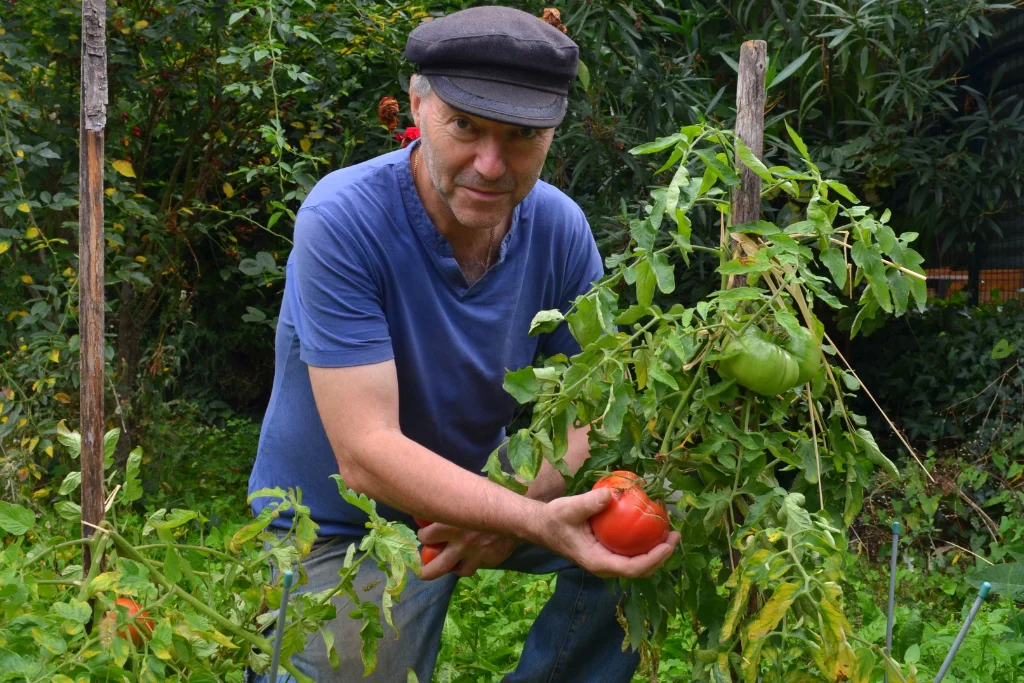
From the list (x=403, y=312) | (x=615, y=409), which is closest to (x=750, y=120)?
(x=615, y=409)

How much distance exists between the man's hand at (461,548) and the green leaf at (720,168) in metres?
0.81

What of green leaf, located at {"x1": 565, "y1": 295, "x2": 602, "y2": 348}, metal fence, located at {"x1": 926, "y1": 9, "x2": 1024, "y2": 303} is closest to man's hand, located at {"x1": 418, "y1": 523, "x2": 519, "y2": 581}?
green leaf, located at {"x1": 565, "y1": 295, "x2": 602, "y2": 348}

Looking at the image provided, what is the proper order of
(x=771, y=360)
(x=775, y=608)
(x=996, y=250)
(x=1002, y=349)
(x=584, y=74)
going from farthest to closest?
(x=996, y=250)
(x=1002, y=349)
(x=584, y=74)
(x=771, y=360)
(x=775, y=608)

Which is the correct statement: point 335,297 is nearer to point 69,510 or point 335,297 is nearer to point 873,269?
point 69,510

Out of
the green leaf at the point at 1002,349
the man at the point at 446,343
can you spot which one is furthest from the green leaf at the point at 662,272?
the green leaf at the point at 1002,349

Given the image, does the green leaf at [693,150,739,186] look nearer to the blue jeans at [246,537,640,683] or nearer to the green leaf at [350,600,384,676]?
the green leaf at [350,600,384,676]

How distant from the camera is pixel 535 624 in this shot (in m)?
2.53

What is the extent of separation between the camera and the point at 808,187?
3.80 m

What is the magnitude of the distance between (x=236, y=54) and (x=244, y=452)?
200cm

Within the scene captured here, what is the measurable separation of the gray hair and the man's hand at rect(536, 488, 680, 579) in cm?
86

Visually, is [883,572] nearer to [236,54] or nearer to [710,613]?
[710,613]

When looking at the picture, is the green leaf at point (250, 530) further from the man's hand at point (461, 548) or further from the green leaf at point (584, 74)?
the green leaf at point (584, 74)

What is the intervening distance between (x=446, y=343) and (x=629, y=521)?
73cm

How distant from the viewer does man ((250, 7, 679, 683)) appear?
2.02 metres
